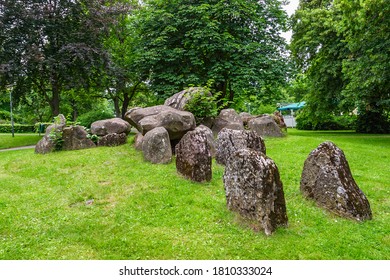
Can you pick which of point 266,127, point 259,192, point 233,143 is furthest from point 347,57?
point 259,192

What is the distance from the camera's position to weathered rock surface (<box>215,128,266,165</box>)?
8906 millimetres

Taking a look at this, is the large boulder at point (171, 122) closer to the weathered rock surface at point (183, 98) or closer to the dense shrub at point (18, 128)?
the weathered rock surface at point (183, 98)

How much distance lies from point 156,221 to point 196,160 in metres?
2.38

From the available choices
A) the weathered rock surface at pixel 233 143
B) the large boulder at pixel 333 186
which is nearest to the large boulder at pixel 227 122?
the weathered rock surface at pixel 233 143

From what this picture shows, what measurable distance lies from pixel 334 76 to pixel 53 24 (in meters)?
16.9

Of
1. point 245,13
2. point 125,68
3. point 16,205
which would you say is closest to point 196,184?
point 16,205

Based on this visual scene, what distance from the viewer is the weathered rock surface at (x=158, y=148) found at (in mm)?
9141

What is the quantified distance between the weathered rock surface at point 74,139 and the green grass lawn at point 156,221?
9.29 ft

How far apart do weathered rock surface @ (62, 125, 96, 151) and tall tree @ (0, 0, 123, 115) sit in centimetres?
535

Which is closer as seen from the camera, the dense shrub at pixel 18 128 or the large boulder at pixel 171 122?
the large boulder at pixel 171 122

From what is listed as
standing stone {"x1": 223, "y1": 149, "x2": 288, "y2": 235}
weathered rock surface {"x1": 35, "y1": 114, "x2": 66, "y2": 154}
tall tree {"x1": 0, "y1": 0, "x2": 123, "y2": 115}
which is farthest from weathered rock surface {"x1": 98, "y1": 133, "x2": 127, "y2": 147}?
standing stone {"x1": 223, "y1": 149, "x2": 288, "y2": 235}

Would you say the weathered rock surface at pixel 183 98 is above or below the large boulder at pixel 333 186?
above

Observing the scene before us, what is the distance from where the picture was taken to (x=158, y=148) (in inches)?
362

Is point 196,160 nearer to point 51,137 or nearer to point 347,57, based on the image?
point 51,137
